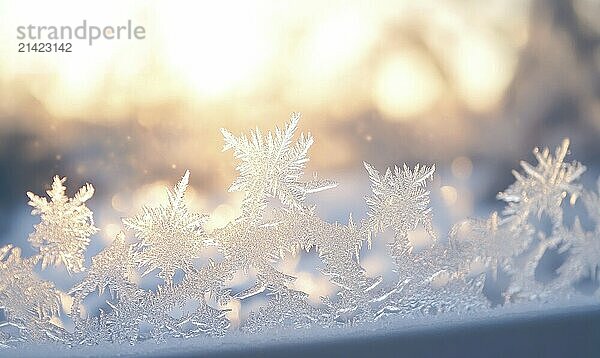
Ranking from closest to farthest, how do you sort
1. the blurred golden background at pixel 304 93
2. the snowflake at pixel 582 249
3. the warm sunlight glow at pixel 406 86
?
1. the blurred golden background at pixel 304 93
2. the warm sunlight glow at pixel 406 86
3. the snowflake at pixel 582 249

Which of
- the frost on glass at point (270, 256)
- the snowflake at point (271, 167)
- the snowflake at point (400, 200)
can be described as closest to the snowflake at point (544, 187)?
the frost on glass at point (270, 256)

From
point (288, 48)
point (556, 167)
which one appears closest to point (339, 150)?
point (288, 48)

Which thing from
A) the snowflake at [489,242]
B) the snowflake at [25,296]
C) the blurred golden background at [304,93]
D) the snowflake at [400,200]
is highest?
the blurred golden background at [304,93]

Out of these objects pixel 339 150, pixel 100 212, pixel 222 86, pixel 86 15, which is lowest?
pixel 100 212

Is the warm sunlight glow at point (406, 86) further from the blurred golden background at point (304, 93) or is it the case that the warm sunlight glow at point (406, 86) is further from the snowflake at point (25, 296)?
the snowflake at point (25, 296)

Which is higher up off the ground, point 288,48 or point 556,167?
point 288,48

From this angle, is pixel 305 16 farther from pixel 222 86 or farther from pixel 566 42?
pixel 566 42

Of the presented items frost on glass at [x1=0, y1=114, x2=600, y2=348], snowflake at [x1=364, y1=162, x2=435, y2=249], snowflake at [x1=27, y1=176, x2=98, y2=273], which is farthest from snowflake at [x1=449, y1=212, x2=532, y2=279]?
snowflake at [x1=27, y1=176, x2=98, y2=273]
